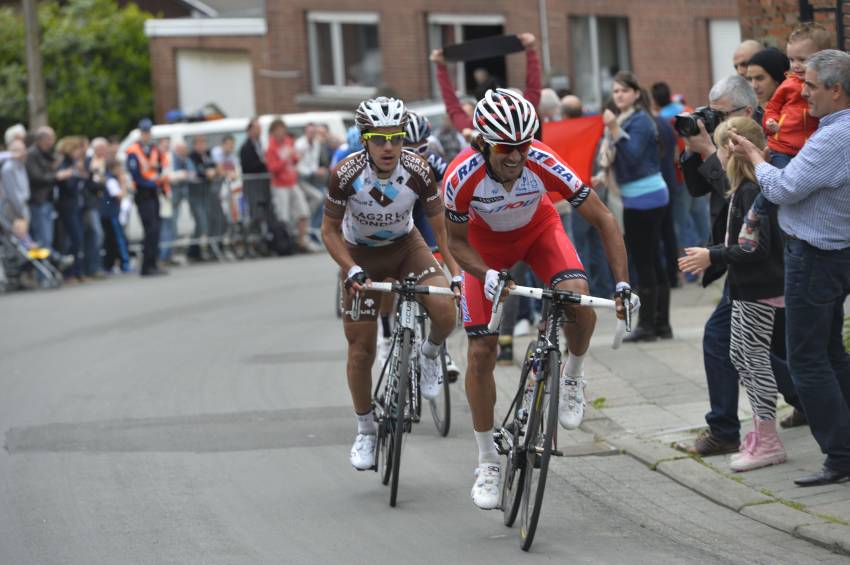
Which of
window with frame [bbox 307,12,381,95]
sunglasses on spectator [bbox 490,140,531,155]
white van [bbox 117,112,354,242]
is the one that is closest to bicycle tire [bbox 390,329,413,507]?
sunglasses on spectator [bbox 490,140,531,155]

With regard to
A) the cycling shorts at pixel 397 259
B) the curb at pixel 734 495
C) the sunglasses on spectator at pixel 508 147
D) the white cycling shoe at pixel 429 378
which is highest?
the sunglasses on spectator at pixel 508 147

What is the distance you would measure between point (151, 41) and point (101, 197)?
16132 millimetres

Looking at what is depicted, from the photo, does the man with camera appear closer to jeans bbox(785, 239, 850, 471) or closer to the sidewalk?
the sidewalk

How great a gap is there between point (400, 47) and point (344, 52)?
1934 mm

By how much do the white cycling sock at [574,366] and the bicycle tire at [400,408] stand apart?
0.89 m

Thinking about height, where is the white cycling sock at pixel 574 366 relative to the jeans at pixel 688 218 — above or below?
below

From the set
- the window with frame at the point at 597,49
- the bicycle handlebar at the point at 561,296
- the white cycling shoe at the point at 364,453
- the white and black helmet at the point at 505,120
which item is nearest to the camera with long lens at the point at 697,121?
the white and black helmet at the point at 505,120

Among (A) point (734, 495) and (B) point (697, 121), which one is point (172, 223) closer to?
(B) point (697, 121)

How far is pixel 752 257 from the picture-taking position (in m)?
7.55

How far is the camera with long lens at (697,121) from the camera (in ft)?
25.9

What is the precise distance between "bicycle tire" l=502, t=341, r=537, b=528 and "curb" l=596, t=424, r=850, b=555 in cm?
112

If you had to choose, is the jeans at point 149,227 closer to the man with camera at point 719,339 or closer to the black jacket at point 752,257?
the man with camera at point 719,339

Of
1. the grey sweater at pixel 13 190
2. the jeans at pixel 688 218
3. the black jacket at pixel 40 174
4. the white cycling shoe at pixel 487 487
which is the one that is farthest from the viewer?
the black jacket at pixel 40 174

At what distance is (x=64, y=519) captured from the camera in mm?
7500
